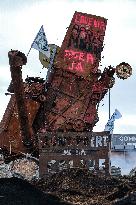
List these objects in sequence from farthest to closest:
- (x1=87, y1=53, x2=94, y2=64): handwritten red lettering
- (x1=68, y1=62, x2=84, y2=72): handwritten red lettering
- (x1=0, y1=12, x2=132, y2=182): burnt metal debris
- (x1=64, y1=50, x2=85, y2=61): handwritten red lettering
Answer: (x1=87, y1=53, x2=94, y2=64): handwritten red lettering → (x1=64, y1=50, x2=85, y2=61): handwritten red lettering → (x1=68, y1=62, x2=84, y2=72): handwritten red lettering → (x1=0, y1=12, x2=132, y2=182): burnt metal debris

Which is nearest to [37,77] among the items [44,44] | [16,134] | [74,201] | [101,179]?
[44,44]

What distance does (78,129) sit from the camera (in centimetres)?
2195

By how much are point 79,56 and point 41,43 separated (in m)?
2.31

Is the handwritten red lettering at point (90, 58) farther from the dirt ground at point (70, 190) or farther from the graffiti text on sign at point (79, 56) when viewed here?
the dirt ground at point (70, 190)

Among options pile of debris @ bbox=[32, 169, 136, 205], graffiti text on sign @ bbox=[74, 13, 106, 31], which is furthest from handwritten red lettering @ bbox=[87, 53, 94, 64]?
pile of debris @ bbox=[32, 169, 136, 205]

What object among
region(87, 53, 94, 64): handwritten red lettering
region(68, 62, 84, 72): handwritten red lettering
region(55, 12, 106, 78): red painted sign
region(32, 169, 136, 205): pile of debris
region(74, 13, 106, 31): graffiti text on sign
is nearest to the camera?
region(32, 169, 136, 205): pile of debris

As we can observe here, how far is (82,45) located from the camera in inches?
964

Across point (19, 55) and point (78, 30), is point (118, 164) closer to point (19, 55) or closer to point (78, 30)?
point (78, 30)

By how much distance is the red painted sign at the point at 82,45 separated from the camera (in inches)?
937

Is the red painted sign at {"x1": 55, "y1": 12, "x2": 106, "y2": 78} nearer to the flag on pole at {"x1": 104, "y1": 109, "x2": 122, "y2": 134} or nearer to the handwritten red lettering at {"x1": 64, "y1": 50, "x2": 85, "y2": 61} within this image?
the handwritten red lettering at {"x1": 64, "y1": 50, "x2": 85, "y2": 61}

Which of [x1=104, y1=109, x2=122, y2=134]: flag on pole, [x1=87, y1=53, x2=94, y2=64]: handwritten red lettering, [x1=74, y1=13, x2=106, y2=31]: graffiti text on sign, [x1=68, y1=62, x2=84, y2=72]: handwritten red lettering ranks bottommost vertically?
[x1=104, y1=109, x2=122, y2=134]: flag on pole

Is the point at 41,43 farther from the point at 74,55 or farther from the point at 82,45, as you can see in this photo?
the point at 82,45

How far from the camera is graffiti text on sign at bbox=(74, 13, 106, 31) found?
2477cm

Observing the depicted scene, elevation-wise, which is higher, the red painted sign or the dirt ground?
the red painted sign
